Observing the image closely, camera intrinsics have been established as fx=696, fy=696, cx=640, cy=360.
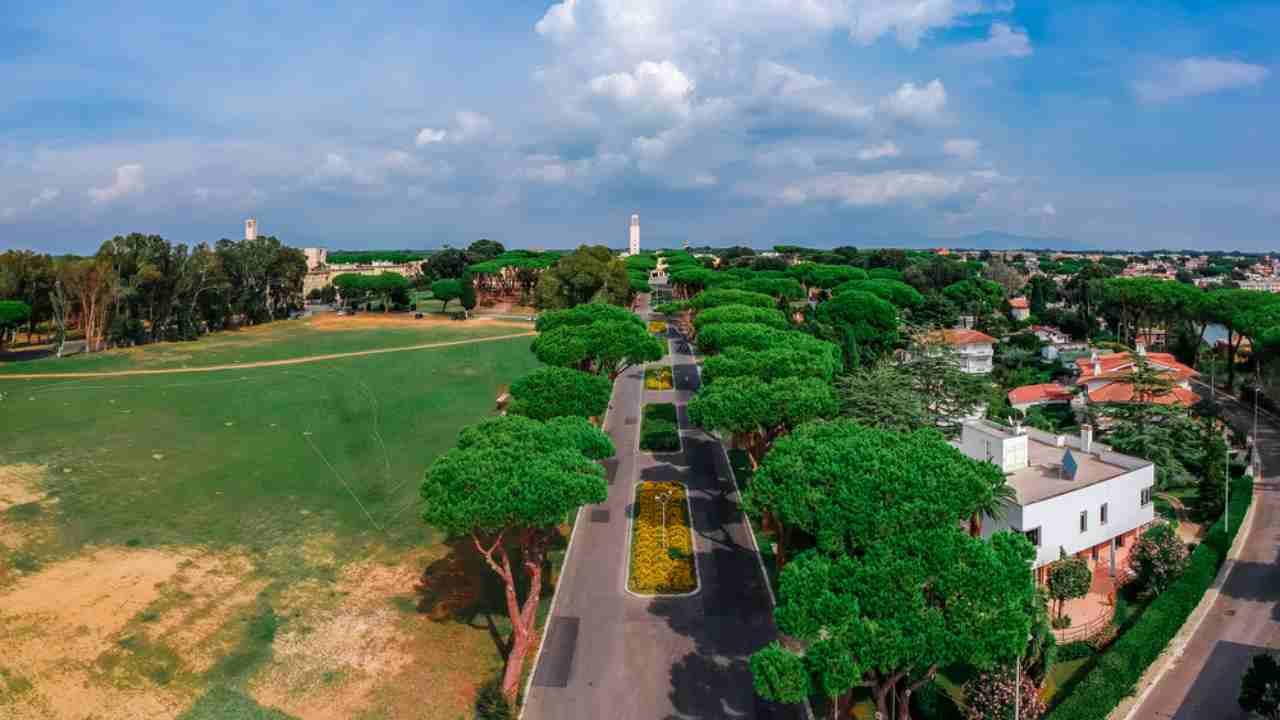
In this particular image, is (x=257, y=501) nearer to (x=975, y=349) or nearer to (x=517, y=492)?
(x=517, y=492)

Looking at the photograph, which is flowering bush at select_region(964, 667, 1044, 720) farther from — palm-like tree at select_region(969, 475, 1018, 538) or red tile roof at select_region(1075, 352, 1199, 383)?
red tile roof at select_region(1075, 352, 1199, 383)

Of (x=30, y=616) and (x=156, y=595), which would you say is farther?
(x=156, y=595)

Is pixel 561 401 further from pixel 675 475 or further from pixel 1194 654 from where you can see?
pixel 1194 654

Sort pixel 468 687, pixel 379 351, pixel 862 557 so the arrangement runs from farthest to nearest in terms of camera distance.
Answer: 1. pixel 379 351
2. pixel 468 687
3. pixel 862 557

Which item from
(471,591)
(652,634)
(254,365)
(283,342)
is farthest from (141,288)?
(652,634)

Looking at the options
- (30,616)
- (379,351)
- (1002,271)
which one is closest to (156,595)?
(30,616)

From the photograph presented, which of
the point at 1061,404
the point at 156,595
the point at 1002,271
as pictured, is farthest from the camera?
the point at 1002,271

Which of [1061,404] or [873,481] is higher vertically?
[873,481]

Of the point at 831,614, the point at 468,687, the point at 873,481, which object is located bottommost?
the point at 468,687
